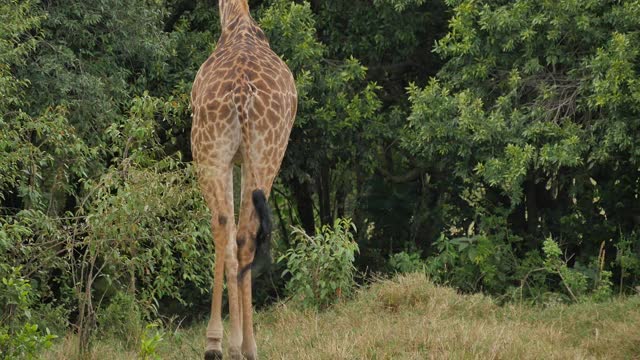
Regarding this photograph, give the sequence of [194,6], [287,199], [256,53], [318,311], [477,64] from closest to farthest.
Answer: [256,53] < [318,311] < [477,64] < [194,6] < [287,199]

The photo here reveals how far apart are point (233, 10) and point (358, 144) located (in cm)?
399

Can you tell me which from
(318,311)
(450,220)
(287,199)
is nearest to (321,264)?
(318,311)

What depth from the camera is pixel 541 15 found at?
10062 mm

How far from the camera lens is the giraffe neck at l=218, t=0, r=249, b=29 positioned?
8531mm

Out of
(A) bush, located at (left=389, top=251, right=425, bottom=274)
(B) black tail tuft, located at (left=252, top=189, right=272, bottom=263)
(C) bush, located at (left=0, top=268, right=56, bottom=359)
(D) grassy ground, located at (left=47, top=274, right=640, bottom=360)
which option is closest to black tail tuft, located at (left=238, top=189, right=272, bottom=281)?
(B) black tail tuft, located at (left=252, top=189, right=272, bottom=263)

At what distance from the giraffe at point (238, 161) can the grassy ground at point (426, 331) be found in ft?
1.46

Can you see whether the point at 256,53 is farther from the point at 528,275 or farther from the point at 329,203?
the point at 329,203

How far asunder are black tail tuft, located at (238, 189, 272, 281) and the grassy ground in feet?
2.04

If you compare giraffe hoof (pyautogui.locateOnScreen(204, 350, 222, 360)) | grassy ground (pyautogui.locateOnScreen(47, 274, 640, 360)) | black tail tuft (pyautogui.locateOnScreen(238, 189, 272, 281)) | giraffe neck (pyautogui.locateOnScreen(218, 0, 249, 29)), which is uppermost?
giraffe neck (pyautogui.locateOnScreen(218, 0, 249, 29))

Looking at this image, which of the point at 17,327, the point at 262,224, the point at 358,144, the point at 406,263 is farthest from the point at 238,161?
the point at 358,144

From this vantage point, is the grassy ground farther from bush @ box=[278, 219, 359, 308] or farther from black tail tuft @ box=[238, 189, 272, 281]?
black tail tuft @ box=[238, 189, 272, 281]

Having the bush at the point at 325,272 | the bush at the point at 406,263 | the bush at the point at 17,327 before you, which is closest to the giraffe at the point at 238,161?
the bush at the point at 17,327

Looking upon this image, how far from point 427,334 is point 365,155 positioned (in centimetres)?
526

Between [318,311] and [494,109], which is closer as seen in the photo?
[318,311]
